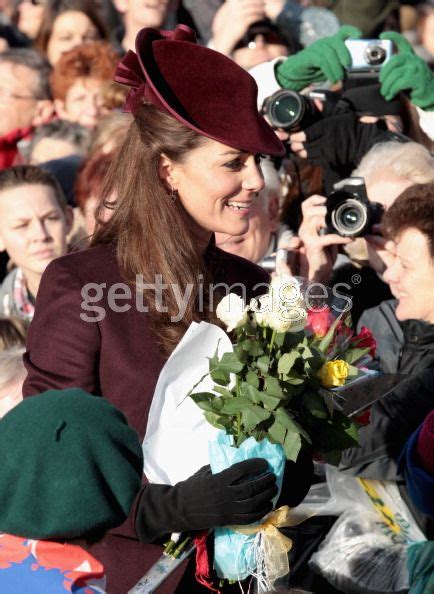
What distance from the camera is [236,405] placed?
249 centimetres

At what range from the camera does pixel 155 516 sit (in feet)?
8.21

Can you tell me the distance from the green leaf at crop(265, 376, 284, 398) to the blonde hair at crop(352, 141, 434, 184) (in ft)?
6.37

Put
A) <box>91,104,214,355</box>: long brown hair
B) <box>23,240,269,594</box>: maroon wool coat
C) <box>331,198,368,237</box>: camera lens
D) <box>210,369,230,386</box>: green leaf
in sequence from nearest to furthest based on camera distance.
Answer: <box>210,369,230,386</box>: green leaf → <box>23,240,269,594</box>: maroon wool coat → <box>91,104,214,355</box>: long brown hair → <box>331,198,368,237</box>: camera lens

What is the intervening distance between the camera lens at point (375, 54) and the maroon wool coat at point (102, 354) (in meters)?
2.12

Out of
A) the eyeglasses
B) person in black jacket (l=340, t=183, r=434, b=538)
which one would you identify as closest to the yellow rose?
person in black jacket (l=340, t=183, r=434, b=538)

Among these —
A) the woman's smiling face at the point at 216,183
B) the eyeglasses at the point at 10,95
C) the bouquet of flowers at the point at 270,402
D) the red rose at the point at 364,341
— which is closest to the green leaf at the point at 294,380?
the bouquet of flowers at the point at 270,402

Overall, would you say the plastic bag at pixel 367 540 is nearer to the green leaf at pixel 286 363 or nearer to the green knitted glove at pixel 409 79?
the green leaf at pixel 286 363

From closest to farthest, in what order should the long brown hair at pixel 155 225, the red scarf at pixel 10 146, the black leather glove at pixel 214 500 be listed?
the black leather glove at pixel 214 500, the long brown hair at pixel 155 225, the red scarf at pixel 10 146

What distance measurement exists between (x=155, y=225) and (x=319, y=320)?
49 cm

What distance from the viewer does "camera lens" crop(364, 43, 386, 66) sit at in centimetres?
462

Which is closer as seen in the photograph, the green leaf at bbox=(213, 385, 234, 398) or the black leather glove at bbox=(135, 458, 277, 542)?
the black leather glove at bbox=(135, 458, 277, 542)

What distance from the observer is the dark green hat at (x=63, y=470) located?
2.04 m

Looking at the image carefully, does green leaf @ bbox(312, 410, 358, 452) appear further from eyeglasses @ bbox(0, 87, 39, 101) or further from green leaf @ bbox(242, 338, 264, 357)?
eyeglasses @ bbox(0, 87, 39, 101)

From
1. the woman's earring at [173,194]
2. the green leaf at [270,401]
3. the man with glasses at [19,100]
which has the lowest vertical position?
the man with glasses at [19,100]
